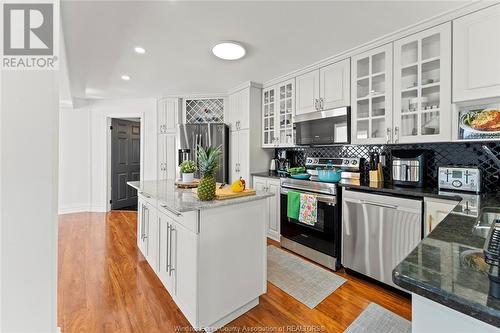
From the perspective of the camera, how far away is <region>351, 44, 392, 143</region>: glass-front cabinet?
8.02ft

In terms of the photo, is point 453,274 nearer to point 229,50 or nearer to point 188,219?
point 188,219

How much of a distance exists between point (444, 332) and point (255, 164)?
11.2 feet

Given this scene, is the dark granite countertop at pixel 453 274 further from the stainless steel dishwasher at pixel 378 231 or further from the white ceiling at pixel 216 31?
the white ceiling at pixel 216 31

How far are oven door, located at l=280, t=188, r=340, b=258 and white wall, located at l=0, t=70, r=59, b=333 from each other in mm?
2314

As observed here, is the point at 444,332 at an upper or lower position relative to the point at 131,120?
lower

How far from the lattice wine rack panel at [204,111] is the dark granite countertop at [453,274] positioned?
13.4 feet

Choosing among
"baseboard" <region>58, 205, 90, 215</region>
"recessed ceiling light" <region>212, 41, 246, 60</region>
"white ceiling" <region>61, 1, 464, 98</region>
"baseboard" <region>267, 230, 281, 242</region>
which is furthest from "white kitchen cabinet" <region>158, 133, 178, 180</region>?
"recessed ceiling light" <region>212, 41, 246, 60</region>

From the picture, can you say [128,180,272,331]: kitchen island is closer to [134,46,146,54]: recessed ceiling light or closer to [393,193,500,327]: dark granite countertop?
[393,193,500,327]: dark granite countertop

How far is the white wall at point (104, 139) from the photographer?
514 centimetres

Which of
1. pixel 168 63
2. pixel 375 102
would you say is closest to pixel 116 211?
pixel 168 63

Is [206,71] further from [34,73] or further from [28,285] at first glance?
[28,285]

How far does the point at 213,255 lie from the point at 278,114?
8.55 ft

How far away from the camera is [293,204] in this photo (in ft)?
9.69

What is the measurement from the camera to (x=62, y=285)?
229cm
